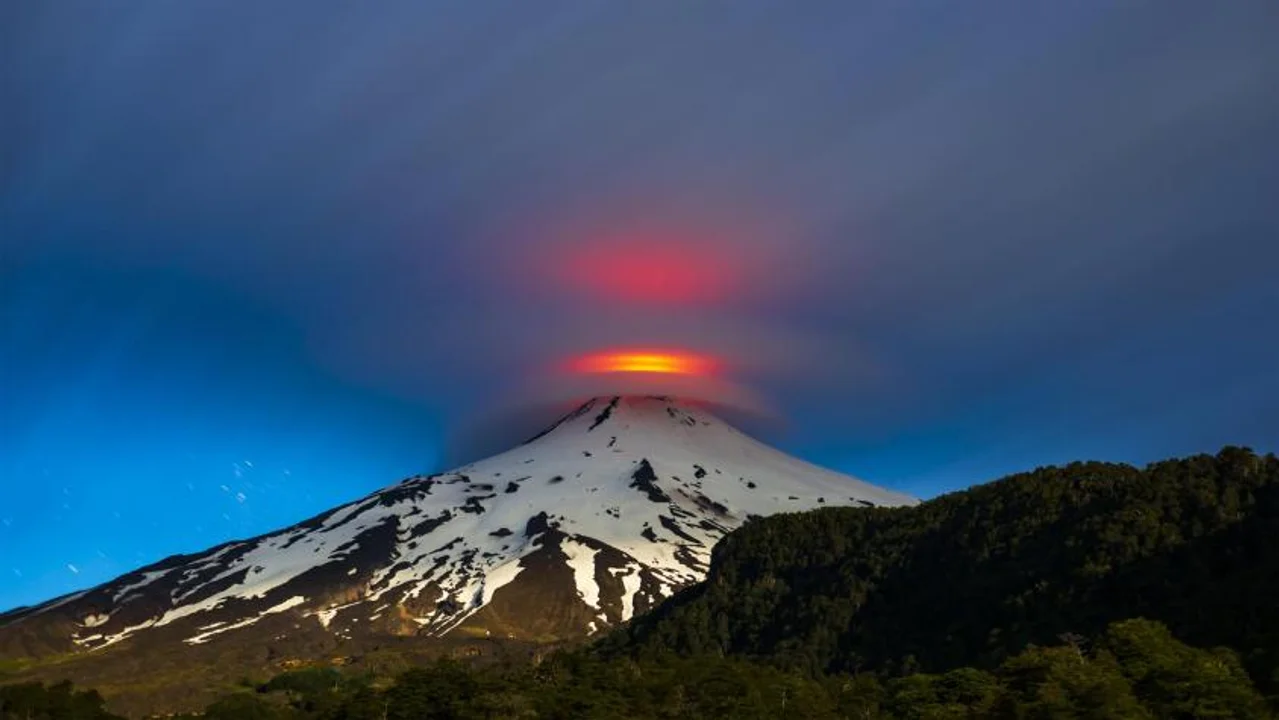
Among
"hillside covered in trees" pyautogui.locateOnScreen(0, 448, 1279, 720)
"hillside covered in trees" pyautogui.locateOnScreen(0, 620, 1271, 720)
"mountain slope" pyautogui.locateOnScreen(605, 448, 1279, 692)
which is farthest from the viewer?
"mountain slope" pyautogui.locateOnScreen(605, 448, 1279, 692)

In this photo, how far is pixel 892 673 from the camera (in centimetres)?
14375

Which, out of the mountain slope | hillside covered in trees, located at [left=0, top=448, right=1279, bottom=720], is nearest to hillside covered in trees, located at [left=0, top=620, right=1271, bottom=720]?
hillside covered in trees, located at [left=0, top=448, right=1279, bottom=720]

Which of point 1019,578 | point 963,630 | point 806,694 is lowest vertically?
point 806,694

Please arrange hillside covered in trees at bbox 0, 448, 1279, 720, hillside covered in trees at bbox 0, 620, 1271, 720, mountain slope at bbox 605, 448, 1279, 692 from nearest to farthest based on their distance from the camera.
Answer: hillside covered in trees at bbox 0, 620, 1271, 720, hillside covered in trees at bbox 0, 448, 1279, 720, mountain slope at bbox 605, 448, 1279, 692

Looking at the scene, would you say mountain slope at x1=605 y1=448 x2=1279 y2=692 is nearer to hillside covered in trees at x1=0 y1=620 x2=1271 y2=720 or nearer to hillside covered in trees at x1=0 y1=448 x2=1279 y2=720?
hillside covered in trees at x1=0 y1=448 x2=1279 y2=720

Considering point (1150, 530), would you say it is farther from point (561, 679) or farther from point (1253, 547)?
point (561, 679)

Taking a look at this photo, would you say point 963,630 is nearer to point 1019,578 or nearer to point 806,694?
point 1019,578

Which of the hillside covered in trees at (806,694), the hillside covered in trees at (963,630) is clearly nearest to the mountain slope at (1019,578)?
the hillside covered in trees at (963,630)

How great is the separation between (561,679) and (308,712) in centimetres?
2869

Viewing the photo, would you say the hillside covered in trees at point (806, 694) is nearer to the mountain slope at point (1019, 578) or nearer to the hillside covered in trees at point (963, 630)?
the hillside covered in trees at point (963, 630)

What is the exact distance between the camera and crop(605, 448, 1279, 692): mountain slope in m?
129

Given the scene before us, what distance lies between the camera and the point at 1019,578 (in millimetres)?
144500

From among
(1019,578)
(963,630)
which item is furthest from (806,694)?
(1019,578)

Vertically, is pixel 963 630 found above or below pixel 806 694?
above
